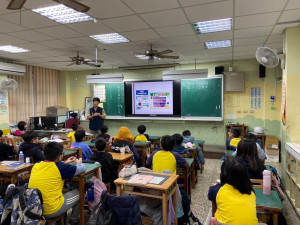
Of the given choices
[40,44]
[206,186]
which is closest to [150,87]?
[40,44]

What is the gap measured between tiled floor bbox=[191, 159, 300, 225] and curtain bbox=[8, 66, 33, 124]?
5.60m

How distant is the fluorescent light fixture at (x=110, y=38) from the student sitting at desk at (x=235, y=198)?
3160 mm

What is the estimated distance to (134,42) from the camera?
434 cm

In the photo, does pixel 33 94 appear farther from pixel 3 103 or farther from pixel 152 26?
pixel 152 26

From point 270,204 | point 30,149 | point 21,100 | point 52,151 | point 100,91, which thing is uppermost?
point 100,91

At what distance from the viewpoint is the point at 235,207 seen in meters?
1.60

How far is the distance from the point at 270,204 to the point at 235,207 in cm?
50

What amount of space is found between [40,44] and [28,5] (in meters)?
1.95

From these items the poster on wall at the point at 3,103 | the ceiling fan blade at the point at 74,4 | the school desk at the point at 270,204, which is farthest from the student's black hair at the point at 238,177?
the poster on wall at the point at 3,103

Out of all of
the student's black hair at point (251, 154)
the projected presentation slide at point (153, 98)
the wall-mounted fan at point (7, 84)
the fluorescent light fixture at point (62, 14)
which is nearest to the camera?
the student's black hair at point (251, 154)

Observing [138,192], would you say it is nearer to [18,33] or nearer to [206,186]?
[206,186]

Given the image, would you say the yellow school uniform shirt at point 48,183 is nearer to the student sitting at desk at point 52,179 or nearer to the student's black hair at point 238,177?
the student sitting at desk at point 52,179

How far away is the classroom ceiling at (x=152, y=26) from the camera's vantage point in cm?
270

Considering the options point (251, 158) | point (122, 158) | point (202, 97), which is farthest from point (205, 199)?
point (202, 97)
